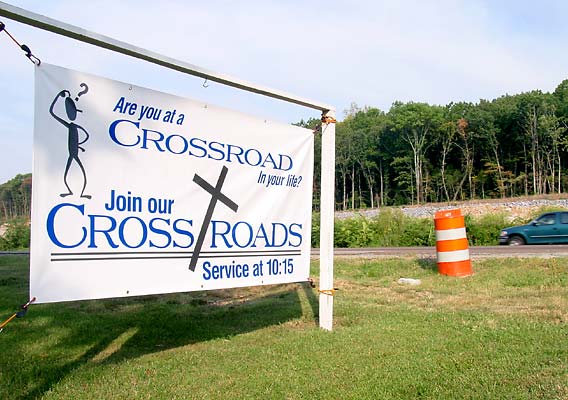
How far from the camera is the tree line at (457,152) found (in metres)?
71.0

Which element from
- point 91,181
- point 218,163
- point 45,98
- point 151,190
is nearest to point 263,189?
point 218,163

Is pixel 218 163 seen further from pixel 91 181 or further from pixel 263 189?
pixel 91 181

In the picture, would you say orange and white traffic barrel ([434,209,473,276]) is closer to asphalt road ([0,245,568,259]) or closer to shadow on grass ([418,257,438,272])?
shadow on grass ([418,257,438,272])

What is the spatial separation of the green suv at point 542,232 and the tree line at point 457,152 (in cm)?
5580

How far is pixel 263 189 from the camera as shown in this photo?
580 centimetres

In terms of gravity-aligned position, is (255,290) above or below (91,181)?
below

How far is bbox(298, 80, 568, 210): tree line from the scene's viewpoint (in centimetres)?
7100

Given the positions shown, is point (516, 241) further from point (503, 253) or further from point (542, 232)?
point (503, 253)

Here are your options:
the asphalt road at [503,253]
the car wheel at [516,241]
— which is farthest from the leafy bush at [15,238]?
the car wheel at [516,241]

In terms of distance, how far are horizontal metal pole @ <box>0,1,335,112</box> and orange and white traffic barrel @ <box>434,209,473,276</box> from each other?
5.23m

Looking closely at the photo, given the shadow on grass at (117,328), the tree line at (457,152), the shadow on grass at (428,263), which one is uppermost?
the tree line at (457,152)

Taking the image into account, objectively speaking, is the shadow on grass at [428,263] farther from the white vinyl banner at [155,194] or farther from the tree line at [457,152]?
the tree line at [457,152]

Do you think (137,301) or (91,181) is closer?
(91,181)

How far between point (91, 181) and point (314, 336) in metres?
2.85
